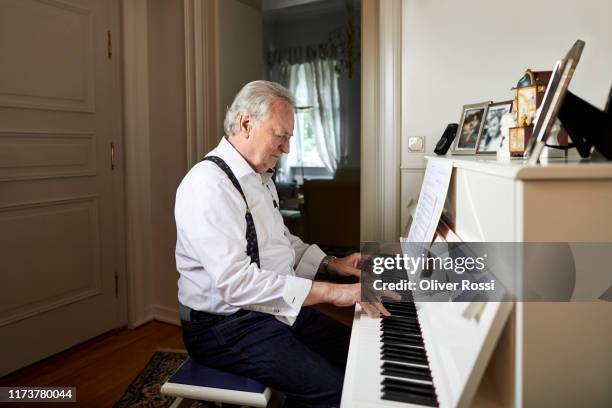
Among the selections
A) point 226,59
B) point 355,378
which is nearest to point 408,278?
point 355,378

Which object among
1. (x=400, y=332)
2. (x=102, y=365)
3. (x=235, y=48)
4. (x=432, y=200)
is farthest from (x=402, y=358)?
(x=235, y=48)

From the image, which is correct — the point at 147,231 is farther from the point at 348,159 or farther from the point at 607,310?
the point at 348,159

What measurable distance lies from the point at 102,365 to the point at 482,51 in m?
2.46

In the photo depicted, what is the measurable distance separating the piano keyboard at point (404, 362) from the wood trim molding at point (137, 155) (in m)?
2.05

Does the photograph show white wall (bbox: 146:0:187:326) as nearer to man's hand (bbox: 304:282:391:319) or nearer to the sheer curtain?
man's hand (bbox: 304:282:391:319)

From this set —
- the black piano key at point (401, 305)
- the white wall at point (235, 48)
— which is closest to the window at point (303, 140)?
the white wall at point (235, 48)

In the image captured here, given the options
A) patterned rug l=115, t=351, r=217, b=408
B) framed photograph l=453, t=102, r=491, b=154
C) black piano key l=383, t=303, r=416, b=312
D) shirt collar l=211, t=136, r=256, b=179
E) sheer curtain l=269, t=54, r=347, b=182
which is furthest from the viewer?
sheer curtain l=269, t=54, r=347, b=182

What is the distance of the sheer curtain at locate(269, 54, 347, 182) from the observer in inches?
277

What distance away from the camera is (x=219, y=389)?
49.3 inches

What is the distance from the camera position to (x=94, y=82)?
8.54 feet

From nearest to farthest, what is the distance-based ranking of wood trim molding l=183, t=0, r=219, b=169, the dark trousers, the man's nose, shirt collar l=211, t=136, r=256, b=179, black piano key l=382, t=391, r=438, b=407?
black piano key l=382, t=391, r=438, b=407, the dark trousers, shirt collar l=211, t=136, r=256, b=179, the man's nose, wood trim molding l=183, t=0, r=219, b=169

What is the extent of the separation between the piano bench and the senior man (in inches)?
1.3

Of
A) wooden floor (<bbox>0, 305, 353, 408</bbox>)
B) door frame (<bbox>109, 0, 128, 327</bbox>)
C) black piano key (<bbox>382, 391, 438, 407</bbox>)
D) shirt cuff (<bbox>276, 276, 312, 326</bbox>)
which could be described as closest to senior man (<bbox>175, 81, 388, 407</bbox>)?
shirt cuff (<bbox>276, 276, 312, 326</bbox>)

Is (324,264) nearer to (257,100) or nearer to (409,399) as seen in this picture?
(257,100)
